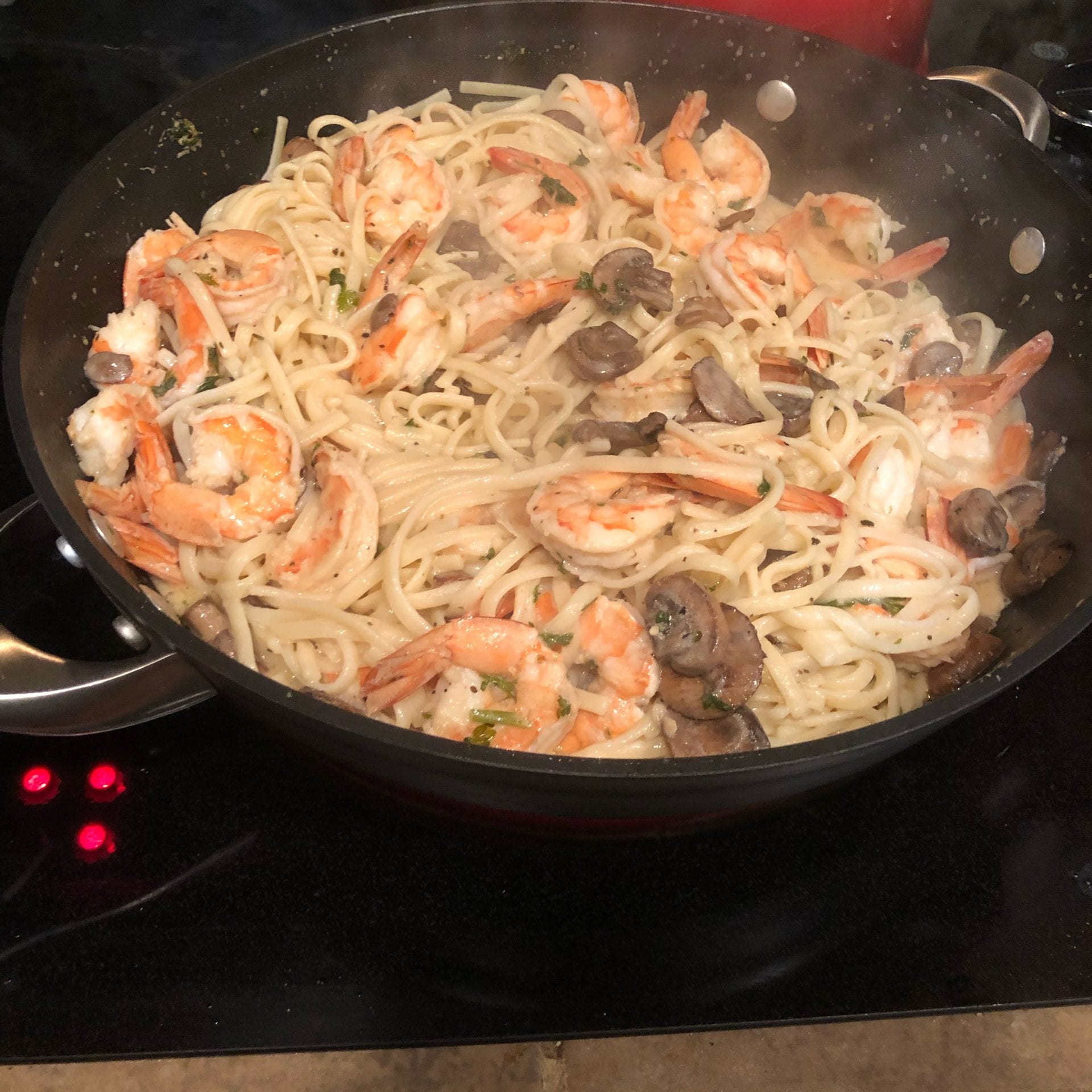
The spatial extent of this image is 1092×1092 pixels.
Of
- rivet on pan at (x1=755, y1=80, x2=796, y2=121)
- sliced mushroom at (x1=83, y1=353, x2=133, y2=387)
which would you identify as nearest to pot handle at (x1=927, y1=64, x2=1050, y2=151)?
rivet on pan at (x1=755, y1=80, x2=796, y2=121)

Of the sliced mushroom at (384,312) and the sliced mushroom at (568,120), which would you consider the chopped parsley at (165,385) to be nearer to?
the sliced mushroom at (384,312)

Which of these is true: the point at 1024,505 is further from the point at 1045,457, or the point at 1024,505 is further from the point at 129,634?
the point at 129,634

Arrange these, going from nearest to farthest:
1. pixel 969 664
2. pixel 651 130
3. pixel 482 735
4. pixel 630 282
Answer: pixel 482 735 < pixel 969 664 < pixel 630 282 < pixel 651 130

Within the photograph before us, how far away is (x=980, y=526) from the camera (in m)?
2.88

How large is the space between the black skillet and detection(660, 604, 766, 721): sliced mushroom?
0.92 feet

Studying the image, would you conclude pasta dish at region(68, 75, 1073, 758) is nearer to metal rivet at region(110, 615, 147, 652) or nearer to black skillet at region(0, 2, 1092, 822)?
black skillet at region(0, 2, 1092, 822)

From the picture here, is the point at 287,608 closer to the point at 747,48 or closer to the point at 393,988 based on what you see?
the point at 393,988

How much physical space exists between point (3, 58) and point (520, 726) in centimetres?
459

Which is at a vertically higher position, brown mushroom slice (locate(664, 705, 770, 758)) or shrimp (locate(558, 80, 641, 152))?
shrimp (locate(558, 80, 641, 152))

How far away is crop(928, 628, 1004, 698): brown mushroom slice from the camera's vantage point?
2686 millimetres

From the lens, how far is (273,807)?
102 inches

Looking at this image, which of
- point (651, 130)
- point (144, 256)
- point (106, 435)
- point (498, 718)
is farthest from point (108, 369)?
point (651, 130)

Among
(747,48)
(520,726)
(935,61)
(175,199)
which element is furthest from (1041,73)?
(520,726)

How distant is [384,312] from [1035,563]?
228cm
